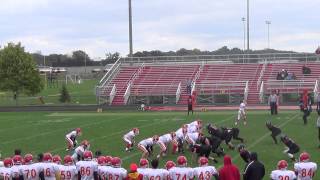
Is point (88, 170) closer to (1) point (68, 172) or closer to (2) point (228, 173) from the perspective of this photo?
(1) point (68, 172)

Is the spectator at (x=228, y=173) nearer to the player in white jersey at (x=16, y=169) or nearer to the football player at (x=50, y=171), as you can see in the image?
the football player at (x=50, y=171)

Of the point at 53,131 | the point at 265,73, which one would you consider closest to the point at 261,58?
the point at 265,73

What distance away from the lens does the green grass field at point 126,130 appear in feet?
68.3

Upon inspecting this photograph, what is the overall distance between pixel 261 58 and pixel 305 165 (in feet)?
140

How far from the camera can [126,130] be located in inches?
1120

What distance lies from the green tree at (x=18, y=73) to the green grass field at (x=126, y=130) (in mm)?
10622

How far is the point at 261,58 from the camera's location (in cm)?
5459

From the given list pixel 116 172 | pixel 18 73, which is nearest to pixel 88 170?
pixel 116 172

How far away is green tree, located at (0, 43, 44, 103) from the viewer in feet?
161

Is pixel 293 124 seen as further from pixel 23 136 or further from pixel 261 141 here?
pixel 23 136

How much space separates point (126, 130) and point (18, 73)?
23.2 meters

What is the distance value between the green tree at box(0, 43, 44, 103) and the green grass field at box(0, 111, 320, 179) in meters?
10.6

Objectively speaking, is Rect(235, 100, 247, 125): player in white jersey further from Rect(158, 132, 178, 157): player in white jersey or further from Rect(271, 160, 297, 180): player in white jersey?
Rect(271, 160, 297, 180): player in white jersey

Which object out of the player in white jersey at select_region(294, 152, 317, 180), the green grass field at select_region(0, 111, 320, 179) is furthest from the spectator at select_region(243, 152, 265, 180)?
the green grass field at select_region(0, 111, 320, 179)
